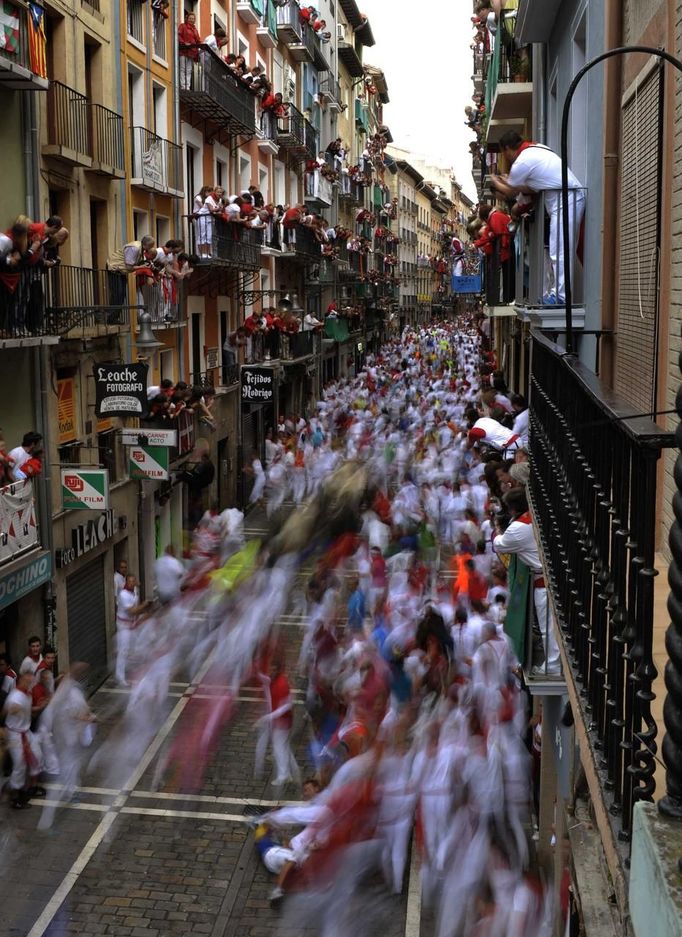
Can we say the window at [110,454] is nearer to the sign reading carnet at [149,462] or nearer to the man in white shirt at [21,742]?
the sign reading carnet at [149,462]

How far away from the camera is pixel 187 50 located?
22.4 meters

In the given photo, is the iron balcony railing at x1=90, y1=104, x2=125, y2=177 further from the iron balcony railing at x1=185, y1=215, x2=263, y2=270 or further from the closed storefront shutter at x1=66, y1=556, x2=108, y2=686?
the closed storefront shutter at x1=66, y1=556, x2=108, y2=686

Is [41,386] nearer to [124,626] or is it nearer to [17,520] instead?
[17,520]

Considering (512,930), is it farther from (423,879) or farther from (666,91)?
(666,91)

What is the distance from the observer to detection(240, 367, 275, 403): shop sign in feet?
90.0

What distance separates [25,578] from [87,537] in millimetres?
2381

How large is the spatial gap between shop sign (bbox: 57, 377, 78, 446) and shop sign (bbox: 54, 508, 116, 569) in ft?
4.45

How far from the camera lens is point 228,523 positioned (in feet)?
66.2

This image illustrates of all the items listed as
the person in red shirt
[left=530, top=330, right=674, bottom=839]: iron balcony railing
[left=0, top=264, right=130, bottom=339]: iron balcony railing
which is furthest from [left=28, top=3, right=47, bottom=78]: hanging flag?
[left=530, top=330, right=674, bottom=839]: iron balcony railing

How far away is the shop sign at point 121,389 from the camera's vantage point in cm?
1661

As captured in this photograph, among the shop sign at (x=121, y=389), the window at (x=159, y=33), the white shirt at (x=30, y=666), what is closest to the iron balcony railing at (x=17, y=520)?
the white shirt at (x=30, y=666)

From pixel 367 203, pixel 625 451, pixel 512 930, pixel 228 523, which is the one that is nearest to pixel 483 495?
pixel 228 523

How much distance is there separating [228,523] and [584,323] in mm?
11449

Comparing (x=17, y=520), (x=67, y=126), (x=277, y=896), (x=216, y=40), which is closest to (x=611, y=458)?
(x=277, y=896)
